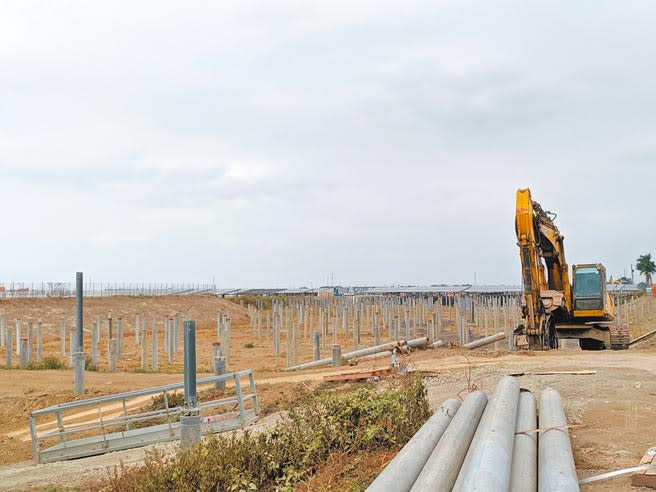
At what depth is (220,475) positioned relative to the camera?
6.70m

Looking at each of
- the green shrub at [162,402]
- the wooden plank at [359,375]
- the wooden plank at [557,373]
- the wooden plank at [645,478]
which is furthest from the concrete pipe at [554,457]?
the green shrub at [162,402]

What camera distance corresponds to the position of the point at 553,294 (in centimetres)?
1802

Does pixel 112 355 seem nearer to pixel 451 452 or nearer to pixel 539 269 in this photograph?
pixel 539 269

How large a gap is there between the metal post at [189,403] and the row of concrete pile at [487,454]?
11.2ft

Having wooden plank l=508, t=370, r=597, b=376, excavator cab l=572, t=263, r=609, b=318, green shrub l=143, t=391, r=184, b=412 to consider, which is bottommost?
green shrub l=143, t=391, r=184, b=412

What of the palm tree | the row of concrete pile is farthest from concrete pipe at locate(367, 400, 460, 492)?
the palm tree

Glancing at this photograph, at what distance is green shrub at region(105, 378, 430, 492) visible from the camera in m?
6.70

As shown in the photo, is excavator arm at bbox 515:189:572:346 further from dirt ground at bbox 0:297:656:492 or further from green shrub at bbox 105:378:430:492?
green shrub at bbox 105:378:430:492

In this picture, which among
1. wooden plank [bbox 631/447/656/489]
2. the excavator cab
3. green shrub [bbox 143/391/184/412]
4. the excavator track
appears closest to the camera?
wooden plank [bbox 631/447/656/489]

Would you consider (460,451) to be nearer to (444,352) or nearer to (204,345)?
(444,352)

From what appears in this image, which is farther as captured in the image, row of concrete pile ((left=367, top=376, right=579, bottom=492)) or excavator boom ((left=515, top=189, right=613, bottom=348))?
excavator boom ((left=515, top=189, right=613, bottom=348))

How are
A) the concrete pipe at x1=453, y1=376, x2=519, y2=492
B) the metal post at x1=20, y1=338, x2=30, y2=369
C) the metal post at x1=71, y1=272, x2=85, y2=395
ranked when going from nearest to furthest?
the concrete pipe at x1=453, y1=376, x2=519, y2=492
the metal post at x1=71, y1=272, x2=85, y2=395
the metal post at x1=20, y1=338, x2=30, y2=369

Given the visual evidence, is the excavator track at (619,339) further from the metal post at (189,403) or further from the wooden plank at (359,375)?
the metal post at (189,403)

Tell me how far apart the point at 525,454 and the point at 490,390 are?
19.5 ft
